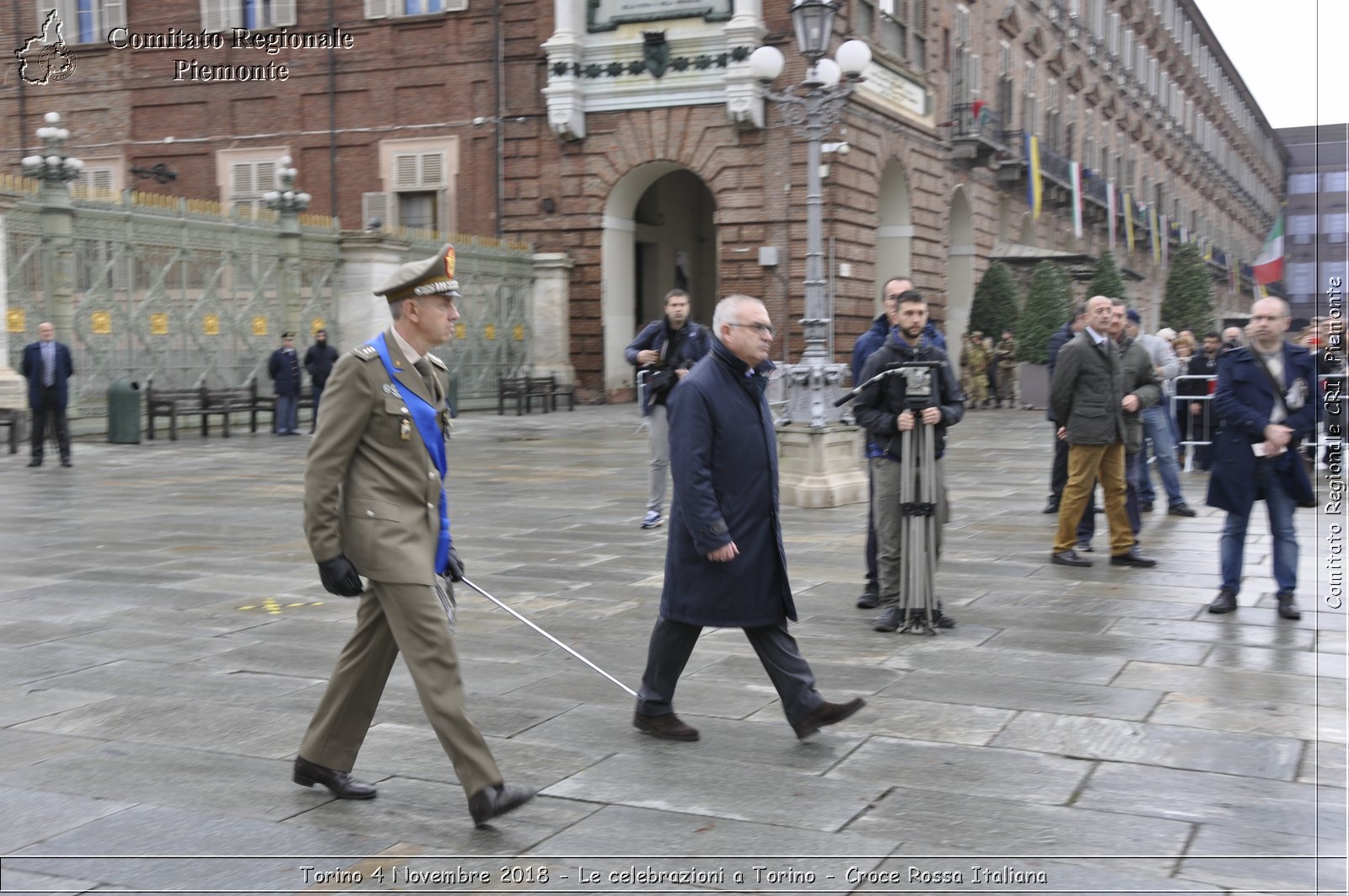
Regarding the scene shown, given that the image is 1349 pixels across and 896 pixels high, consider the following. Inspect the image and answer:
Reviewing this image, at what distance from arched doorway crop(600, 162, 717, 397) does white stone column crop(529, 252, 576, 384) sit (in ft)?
2.65

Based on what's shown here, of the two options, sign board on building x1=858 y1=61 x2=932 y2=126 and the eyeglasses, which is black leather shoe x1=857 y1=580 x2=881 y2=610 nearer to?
the eyeglasses

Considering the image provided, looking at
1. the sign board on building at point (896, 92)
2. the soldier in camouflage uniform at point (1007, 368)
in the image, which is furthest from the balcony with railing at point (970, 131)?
the soldier in camouflage uniform at point (1007, 368)

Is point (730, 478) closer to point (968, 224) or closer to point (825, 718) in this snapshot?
point (825, 718)

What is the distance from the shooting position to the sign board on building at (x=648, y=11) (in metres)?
27.5

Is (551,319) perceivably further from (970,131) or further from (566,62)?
(970,131)

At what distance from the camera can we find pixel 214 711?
227 inches

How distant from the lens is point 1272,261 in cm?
1510

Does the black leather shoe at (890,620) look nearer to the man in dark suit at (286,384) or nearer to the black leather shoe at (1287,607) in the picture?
the black leather shoe at (1287,607)

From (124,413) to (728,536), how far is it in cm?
1644

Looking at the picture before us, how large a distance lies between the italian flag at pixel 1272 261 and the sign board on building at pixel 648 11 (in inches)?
546

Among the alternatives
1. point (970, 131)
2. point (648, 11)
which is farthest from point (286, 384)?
point (970, 131)

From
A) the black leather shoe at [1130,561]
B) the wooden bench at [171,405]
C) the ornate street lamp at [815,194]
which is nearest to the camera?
the black leather shoe at [1130,561]

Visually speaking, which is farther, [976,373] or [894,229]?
[894,229]

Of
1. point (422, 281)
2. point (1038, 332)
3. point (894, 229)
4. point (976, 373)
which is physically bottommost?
point (976, 373)
